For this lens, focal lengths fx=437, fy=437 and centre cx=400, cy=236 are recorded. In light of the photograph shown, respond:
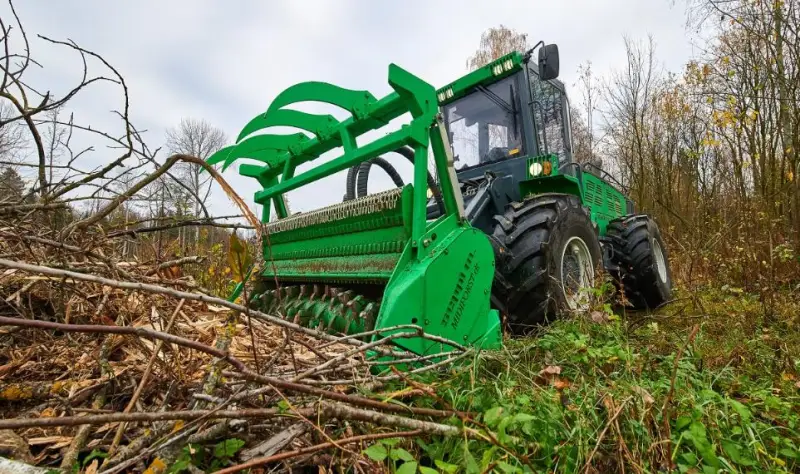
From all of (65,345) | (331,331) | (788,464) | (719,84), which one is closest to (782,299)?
(788,464)

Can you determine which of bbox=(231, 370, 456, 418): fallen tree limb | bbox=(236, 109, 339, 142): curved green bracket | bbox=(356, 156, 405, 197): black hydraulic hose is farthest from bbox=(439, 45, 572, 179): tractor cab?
bbox=(231, 370, 456, 418): fallen tree limb

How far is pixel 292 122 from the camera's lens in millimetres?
3641

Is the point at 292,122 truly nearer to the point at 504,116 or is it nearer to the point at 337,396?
the point at 504,116

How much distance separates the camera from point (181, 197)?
222 cm

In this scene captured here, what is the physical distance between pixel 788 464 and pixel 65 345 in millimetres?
2977

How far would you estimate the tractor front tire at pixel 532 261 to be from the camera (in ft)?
10.0

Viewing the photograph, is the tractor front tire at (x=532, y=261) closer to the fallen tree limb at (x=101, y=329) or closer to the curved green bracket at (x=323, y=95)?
the curved green bracket at (x=323, y=95)

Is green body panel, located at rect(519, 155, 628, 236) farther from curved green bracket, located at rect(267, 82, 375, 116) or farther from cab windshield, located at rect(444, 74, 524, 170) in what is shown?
curved green bracket, located at rect(267, 82, 375, 116)

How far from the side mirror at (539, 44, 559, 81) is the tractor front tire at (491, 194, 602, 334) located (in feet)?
3.76

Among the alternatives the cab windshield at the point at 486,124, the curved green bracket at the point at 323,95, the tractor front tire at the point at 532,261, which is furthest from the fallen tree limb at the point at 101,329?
the cab windshield at the point at 486,124

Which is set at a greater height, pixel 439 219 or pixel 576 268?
pixel 439 219

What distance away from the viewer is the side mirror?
3713mm

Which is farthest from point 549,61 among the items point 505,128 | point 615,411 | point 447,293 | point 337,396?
point 337,396

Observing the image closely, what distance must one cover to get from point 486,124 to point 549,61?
1065mm
